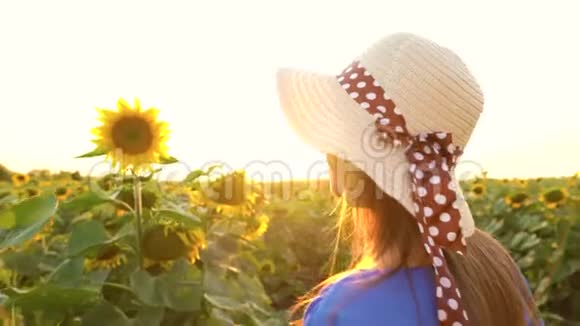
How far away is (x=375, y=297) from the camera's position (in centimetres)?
149

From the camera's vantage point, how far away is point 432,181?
5.33ft

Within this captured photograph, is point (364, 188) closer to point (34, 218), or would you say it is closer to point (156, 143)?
point (34, 218)

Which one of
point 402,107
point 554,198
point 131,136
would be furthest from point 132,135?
point 554,198

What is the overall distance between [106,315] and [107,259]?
9.1 inches

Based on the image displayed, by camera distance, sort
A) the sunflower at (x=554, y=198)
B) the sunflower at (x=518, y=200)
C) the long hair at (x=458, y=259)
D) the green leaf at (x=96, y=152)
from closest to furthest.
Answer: the long hair at (x=458, y=259), the green leaf at (x=96, y=152), the sunflower at (x=554, y=198), the sunflower at (x=518, y=200)

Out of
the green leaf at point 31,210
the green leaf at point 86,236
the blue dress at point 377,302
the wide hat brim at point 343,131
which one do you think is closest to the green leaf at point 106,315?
the green leaf at point 86,236

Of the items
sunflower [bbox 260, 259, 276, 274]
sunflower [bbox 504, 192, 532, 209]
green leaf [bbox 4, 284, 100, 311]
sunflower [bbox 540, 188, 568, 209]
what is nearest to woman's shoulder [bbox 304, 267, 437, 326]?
green leaf [bbox 4, 284, 100, 311]

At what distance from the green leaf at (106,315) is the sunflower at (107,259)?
0.67 ft

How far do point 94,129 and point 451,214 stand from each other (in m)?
1.28

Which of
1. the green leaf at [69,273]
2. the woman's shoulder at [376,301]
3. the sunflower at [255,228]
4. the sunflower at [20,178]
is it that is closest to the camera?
the woman's shoulder at [376,301]

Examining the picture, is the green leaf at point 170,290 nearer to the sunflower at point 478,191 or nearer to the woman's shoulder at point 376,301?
the woman's shoulder at point 376,301

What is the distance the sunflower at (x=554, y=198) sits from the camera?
571 centimetres

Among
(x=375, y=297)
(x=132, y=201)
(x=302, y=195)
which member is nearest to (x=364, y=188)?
(x=375, y=297)

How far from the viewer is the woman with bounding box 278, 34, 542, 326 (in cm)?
152
